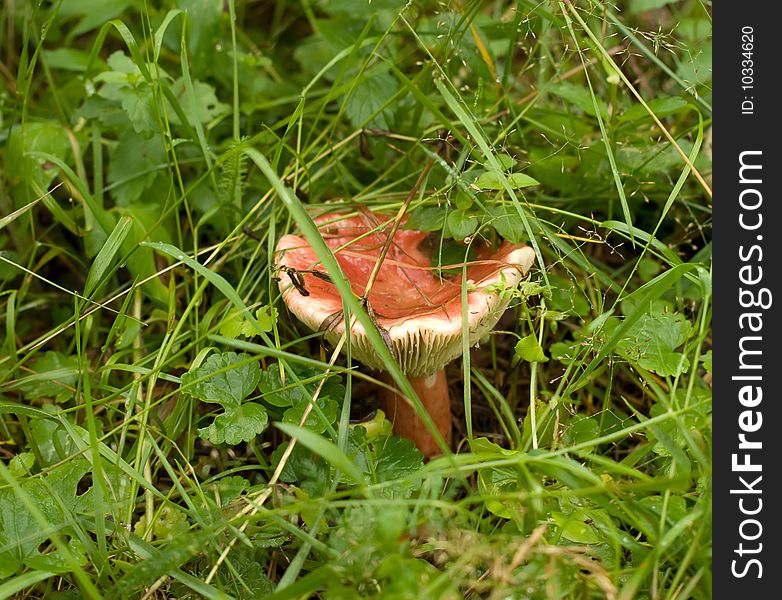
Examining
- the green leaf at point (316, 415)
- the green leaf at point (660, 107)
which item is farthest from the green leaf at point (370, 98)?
the green leaf at point (316, 415)

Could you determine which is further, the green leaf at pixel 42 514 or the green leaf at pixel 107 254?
the green leaf at pixel 107 254

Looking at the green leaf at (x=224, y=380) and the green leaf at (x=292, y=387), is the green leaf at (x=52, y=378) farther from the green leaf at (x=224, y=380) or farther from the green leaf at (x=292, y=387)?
the green leaf at (x=292, y=387)

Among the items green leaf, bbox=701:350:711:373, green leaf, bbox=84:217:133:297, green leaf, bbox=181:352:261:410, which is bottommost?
green leaf, bbox=701:350:711:373

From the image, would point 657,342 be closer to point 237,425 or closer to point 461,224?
point 461,224

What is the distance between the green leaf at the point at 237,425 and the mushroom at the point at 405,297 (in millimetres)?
247

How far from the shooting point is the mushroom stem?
2.09 meters

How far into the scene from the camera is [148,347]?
2.29 m

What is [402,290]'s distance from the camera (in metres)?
2.07

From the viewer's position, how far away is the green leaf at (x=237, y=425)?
1.77 metres
